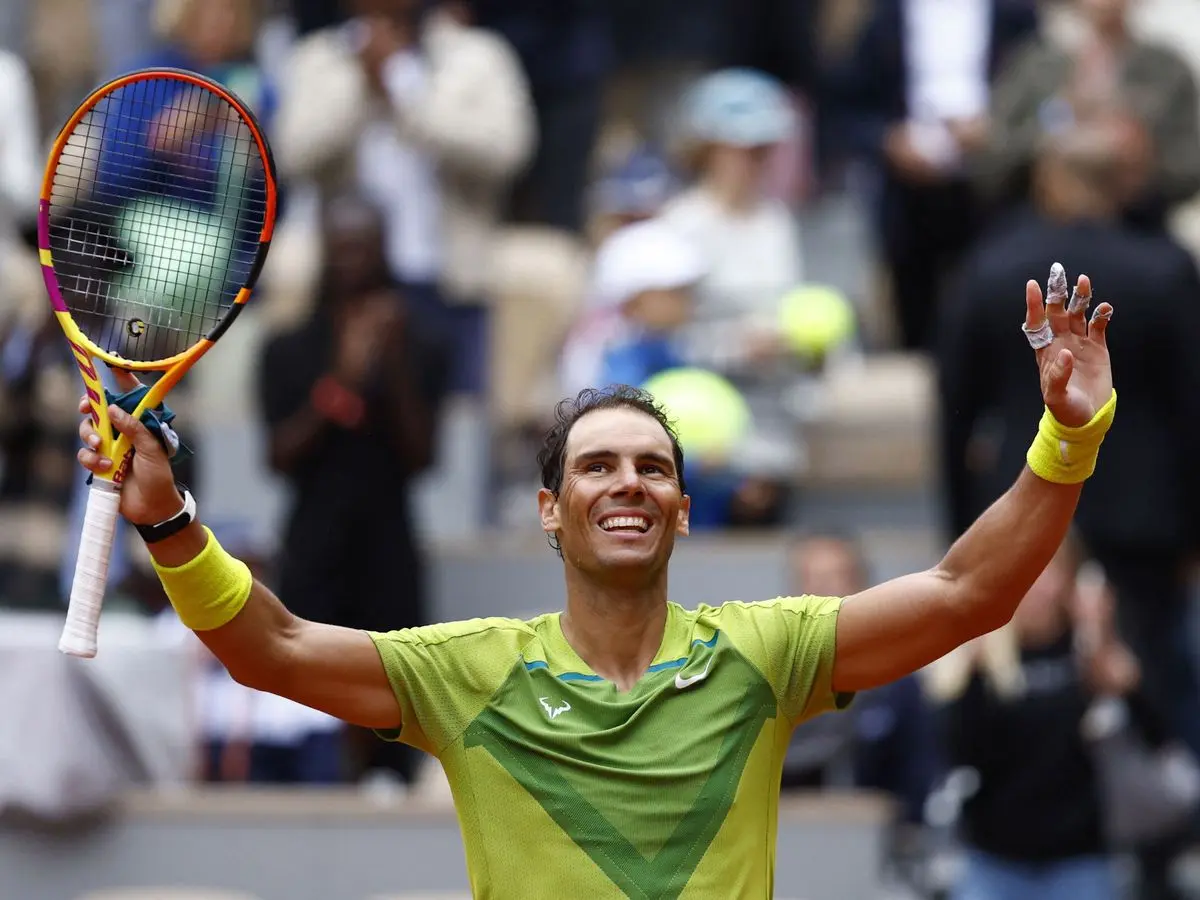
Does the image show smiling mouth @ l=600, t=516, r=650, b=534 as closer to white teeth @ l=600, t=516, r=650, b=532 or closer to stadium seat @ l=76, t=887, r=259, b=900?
white teeth @ l=600, t=516, r=650, b=532

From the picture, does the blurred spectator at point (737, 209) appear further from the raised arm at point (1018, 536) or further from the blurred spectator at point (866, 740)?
the raised arm at point (1018, 536)

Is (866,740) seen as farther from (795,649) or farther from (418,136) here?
(795,649)

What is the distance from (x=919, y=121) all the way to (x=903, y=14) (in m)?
0.52

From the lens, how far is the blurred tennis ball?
9164mm

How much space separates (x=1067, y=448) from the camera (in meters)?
4.43

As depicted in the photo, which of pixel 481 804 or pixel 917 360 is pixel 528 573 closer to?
pixel 917 360

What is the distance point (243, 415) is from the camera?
1081 cm

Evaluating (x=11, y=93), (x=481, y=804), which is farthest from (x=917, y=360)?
(x=481, y=804)

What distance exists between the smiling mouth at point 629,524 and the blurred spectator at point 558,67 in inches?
269

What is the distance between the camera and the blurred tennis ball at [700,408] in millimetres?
9164

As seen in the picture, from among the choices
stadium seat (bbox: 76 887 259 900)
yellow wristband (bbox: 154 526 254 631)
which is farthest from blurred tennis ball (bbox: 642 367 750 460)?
yellow wristband (bbox: 154 526 254 631)

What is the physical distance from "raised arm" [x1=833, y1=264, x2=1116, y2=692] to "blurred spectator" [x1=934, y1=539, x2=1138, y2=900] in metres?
3.13

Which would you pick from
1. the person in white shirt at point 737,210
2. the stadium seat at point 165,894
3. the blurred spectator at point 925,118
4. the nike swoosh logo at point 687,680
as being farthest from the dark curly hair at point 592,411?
the blurred spectator at point 925,118

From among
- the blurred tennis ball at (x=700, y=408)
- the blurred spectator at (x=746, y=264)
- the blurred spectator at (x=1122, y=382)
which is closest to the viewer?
the blurred spectator at (x=1122, y=382)
